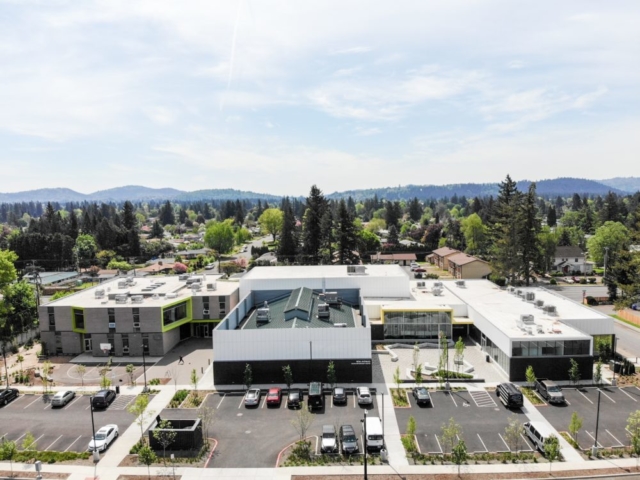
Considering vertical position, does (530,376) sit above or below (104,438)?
above

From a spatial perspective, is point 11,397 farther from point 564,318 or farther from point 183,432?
point 564,318

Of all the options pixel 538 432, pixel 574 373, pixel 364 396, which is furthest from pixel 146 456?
pixel 574 373

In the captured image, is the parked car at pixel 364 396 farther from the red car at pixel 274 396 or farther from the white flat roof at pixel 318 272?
the white flat roof at pixel 318 272

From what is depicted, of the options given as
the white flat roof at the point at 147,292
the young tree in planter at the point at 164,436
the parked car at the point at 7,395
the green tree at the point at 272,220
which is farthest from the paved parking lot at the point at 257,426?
the green tree at the point at 272,220

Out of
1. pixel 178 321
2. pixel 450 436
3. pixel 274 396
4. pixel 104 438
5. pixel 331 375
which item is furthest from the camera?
pixel 178 321

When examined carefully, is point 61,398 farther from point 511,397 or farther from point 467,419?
point 511,397

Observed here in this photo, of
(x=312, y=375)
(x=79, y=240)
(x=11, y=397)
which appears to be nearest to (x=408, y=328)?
(x=312, y=375)

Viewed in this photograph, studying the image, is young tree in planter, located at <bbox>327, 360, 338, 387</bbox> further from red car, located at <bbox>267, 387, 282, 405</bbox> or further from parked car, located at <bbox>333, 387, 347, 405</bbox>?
red car, located at <bbox>267, 387, 282, 405</bbox>
